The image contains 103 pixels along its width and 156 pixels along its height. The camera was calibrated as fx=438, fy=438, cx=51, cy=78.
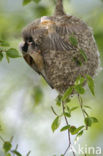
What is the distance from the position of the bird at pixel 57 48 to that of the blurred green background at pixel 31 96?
816 millimetres

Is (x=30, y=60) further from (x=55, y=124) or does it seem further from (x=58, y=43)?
(x=55, y=124)

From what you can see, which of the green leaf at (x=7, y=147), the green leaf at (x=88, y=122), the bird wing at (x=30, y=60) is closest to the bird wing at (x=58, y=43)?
the bird wing at (x=30, y=60)

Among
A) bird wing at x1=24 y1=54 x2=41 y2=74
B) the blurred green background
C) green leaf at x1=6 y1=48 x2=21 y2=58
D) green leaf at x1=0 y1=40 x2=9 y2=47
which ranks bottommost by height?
the blurred green background

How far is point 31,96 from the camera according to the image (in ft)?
11.8

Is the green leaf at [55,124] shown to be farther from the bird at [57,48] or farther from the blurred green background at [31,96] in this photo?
the blurred green background at [31,96]

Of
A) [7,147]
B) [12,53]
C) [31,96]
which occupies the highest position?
[12,53]

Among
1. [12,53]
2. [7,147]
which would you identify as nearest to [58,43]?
[12,53]

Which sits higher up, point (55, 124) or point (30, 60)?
point (30, 60)

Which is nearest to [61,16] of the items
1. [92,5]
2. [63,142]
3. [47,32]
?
[47,32]

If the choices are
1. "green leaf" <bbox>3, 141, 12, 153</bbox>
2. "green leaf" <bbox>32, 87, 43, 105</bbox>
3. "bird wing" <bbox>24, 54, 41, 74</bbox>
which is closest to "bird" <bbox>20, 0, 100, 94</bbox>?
"bird wing" <bbox>24, 54, 41, 74</bbox>

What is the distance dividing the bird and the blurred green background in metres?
0.82

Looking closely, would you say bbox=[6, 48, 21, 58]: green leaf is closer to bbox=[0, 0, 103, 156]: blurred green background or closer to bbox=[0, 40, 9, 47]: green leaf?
bbox=[0, 40, 9, 47]: green leaf

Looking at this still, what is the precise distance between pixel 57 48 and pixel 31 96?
1.00 m

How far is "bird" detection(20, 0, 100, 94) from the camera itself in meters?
2.66
